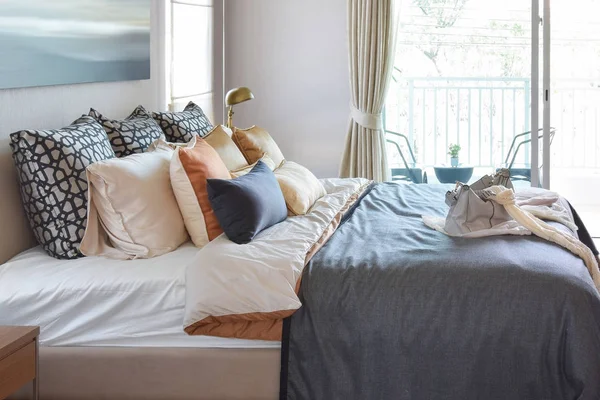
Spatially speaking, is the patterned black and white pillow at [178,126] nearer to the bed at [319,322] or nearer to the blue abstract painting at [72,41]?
the blue abstract painting at [72,41]

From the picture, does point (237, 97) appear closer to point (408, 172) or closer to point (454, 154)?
point (408, 172)

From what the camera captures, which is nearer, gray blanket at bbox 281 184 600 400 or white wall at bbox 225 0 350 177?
gray blanket at bbox 281 184 600 400

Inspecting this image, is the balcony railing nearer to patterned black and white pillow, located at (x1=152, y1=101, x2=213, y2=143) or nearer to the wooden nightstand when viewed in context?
patterned black and white pillow, located at (x1=152, y1=101, x2=213, y2=143)

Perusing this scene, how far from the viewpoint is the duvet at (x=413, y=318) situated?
97.3 inches

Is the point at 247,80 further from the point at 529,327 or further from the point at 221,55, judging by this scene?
the point at 529,327

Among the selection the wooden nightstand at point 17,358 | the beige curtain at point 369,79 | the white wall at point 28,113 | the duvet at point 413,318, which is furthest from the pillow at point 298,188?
the beige curtain at point 369,79

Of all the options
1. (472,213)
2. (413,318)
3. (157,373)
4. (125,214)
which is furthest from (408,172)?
(157,373)

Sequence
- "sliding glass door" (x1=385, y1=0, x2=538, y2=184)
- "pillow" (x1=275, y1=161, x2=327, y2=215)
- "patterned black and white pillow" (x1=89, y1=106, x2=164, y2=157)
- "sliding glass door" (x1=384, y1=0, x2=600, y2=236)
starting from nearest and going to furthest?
"patterned black and white pillow" (x1=89, y1=106, x2=164, y2=157) → "pillow" (x1=275, y1=161, x2=327, y2=215) → "sliding glass door" (x1=384, y1=0, x2=600, y2=236) → "sliding glass door" (x1=385, y1=0, x2=538, y2=184)

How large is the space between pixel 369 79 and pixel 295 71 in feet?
2.04

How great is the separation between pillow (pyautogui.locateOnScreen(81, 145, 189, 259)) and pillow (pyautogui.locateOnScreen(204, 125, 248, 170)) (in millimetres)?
710

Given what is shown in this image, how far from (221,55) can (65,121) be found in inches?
109

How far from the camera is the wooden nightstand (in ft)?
7.14

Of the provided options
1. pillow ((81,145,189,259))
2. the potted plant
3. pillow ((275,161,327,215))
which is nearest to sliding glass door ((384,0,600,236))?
the potted plant

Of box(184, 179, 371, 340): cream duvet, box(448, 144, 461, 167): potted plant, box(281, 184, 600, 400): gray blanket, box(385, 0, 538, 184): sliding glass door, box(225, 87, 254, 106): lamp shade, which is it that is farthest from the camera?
box(448, 144, 461, 167): potted plant
